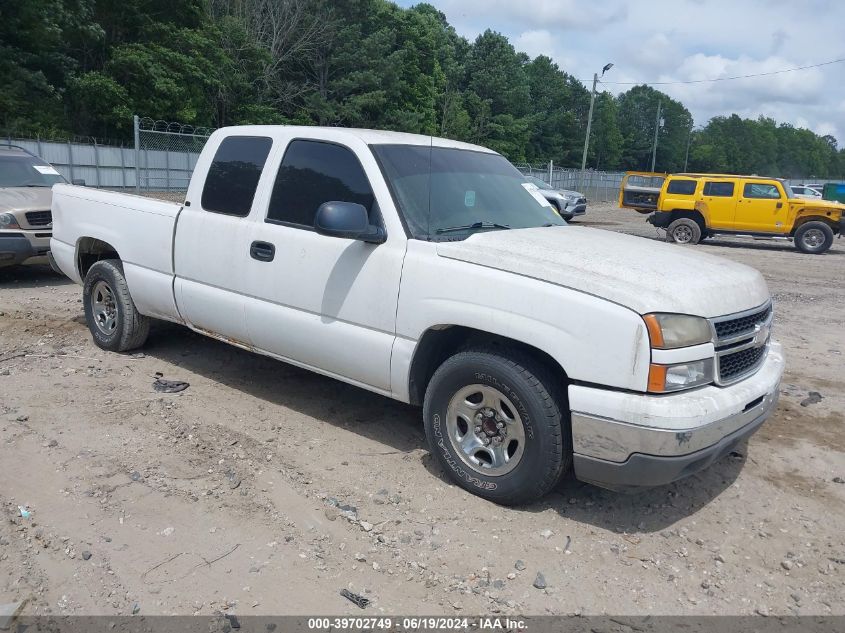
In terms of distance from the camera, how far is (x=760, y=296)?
3.99 metres

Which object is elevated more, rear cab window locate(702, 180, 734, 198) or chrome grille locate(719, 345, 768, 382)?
rear cab window locate(702, 180, 734, 198)

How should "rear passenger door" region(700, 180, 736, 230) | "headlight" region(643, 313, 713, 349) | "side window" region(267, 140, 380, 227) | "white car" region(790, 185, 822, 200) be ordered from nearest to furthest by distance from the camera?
1. "headlight" region(643, 313, 713, 349)
2. "side window" region(267, 140, 380, 227)
3. "rear passenger door" region(700, 180, 736, 230)
4. "white car" region(790, 185, 822, 200)

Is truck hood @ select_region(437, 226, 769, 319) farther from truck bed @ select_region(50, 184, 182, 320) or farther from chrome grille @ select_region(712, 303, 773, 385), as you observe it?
truck bed @ select_region(50, 184, 182, 320)

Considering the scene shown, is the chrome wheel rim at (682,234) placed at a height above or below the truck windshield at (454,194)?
below

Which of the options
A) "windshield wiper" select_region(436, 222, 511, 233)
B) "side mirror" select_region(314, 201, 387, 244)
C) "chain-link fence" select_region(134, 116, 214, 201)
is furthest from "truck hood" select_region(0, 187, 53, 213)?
"chain-link fence" select_region(134, 116, 214, 201)

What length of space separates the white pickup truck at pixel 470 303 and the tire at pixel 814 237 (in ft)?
54.0

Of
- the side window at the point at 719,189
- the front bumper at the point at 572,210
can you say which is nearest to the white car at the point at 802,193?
the side window at the point at 719,189

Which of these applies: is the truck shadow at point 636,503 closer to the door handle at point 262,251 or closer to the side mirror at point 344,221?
the side mirror at point 344,221

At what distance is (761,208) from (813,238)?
5.15ft

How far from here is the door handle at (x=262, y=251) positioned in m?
4.62

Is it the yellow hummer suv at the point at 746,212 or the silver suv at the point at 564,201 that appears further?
the silver suv at the point at 564,201

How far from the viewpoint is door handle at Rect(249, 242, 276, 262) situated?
15.2 feet

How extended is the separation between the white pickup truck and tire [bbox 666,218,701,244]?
15524 millimetres

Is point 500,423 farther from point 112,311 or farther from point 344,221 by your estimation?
point 112,311
